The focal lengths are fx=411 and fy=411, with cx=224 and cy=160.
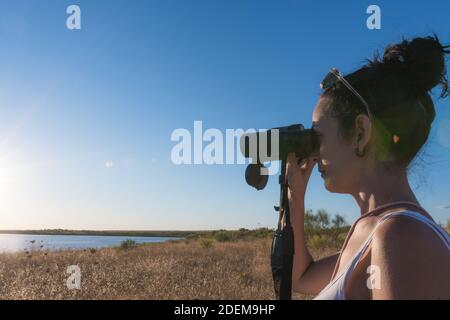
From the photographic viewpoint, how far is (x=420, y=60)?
4.22 feet

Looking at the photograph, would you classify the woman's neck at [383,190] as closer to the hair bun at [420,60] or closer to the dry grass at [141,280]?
the hair bun at [420,60]

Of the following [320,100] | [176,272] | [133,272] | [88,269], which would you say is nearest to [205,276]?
[176,272]

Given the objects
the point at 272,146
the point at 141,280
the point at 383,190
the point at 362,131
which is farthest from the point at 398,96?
the point at 141,280

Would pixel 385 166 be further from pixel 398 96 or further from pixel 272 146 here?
pixel 272 146

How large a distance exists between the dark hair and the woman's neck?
5cm

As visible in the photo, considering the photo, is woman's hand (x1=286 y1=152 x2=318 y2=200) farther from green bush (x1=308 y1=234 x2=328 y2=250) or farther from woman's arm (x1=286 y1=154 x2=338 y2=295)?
green bush (x1=308 y1=234 x2=328 y2=250)

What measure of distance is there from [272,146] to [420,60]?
1.96 ft

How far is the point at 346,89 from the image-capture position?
1.25 meters

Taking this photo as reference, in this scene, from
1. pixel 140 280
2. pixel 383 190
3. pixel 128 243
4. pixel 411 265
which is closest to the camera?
pixel 411 265

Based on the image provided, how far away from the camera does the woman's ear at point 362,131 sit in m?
1.14

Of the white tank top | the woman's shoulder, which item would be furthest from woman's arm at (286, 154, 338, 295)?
the woman's shoulder

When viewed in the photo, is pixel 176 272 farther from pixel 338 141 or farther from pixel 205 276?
pixel 338 141

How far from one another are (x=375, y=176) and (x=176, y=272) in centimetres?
597

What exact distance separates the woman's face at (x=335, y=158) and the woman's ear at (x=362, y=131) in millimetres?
20
